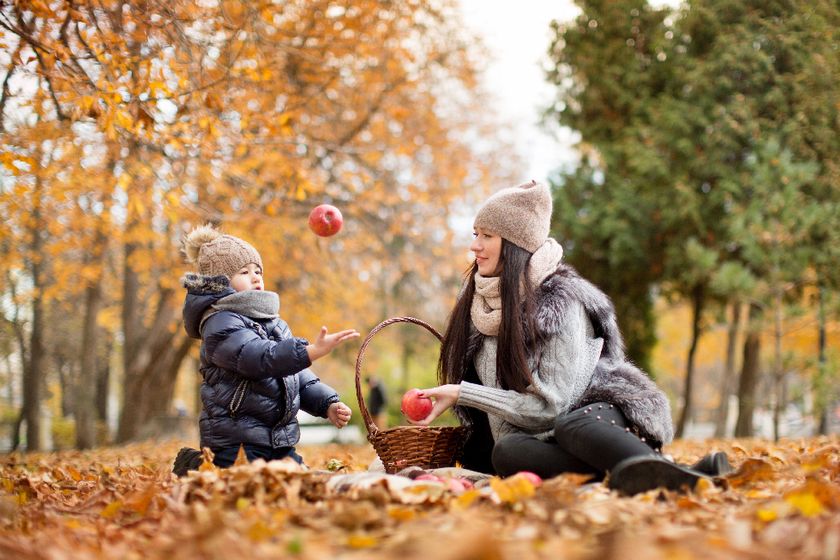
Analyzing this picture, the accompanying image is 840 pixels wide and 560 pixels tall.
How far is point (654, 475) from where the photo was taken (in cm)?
292

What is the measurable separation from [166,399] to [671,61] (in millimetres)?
10070

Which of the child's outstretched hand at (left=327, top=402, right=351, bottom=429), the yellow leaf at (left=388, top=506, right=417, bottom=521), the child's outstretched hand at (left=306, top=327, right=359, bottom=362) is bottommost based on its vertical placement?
the yellow leaf at (left=388, top=506, right=417, bottom=521)

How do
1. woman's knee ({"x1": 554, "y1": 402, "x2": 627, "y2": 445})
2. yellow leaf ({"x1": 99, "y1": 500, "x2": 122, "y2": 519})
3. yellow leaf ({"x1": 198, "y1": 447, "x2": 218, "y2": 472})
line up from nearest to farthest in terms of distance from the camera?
yellow leaf ({"x1": 99, "y1": 500, "x2": 122, "y2": 519}) → woman's knee ({"x1": 554, "y1": 402, "x2": 627, "y2": 445}) → yellow leaf ({"x1": 198, "y1": 447, "x2": 218, "y2": 472})

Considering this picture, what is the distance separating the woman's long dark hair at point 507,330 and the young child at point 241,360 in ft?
1.96

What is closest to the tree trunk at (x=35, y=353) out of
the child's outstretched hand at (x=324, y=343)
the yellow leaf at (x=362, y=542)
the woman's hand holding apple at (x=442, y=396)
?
the child's outstretched hand at (x=324, y=343)

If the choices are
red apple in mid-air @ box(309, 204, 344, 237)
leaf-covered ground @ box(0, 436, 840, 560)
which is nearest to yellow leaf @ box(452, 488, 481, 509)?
leaf-covered ground @ box(0, 436, 840, 560)

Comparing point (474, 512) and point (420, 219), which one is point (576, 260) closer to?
point (420, 219)

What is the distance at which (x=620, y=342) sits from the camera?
3951 mm

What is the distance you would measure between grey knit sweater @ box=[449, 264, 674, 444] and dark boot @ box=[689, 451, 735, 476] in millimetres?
358

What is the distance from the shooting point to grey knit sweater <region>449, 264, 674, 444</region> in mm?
3547

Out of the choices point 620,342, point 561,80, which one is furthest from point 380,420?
point 620,342

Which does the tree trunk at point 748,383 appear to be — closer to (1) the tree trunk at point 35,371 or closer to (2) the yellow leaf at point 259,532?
(1) the tree trunk at point 35,371

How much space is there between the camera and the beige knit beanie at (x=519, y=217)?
3910 mm

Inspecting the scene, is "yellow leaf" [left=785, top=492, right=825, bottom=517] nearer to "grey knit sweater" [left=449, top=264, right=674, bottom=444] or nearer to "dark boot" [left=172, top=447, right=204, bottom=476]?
"grey knit sweater" [left=449, top=264, right=674, bottom=444]
